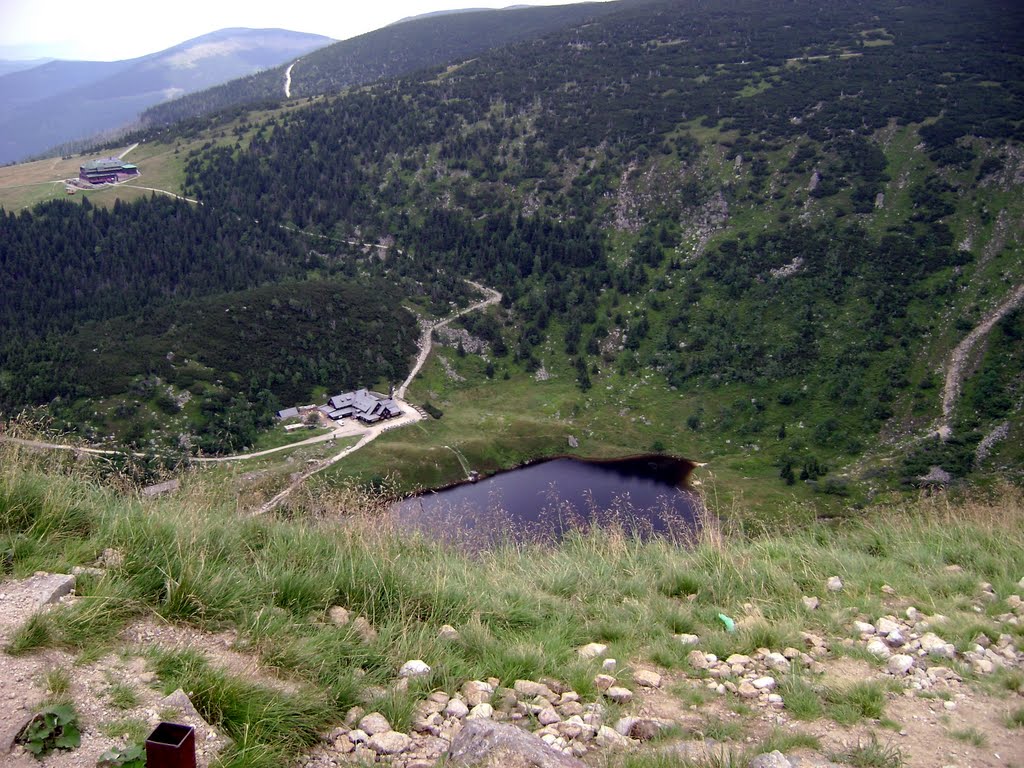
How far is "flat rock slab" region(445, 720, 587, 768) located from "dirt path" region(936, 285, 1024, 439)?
6001cm

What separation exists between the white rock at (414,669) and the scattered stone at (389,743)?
0.80 metres

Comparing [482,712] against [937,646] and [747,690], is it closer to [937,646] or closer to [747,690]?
[747,690]

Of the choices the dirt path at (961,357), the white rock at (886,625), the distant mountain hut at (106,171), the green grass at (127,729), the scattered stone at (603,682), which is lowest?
the dirt path at (961,357)

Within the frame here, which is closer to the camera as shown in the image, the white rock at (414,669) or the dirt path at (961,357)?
the white rock at (414,669)

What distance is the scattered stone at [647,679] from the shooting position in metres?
6.13

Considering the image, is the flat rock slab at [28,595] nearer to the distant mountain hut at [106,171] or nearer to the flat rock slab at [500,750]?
the flat rock slab at [500,750]

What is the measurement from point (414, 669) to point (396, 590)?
1.27 m

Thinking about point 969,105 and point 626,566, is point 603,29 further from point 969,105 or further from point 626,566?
point 626,566

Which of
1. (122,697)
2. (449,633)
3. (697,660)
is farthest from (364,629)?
(697,660)

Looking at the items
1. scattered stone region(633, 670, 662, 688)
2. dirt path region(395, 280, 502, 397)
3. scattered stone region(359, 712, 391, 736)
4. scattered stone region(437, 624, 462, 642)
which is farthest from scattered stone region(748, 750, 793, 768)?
dirt path region(395, 280, 502, 397)

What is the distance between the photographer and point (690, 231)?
270 ft

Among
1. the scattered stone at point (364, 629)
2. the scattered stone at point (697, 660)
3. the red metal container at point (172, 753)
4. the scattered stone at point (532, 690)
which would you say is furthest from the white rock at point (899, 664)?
the red metal container at point (172, 753)

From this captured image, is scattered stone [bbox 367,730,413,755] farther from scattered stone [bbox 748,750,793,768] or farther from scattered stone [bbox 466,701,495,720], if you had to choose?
scattered stone [bbox 748,750,793,768]

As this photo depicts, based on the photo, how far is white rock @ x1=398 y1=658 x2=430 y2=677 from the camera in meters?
5.77
